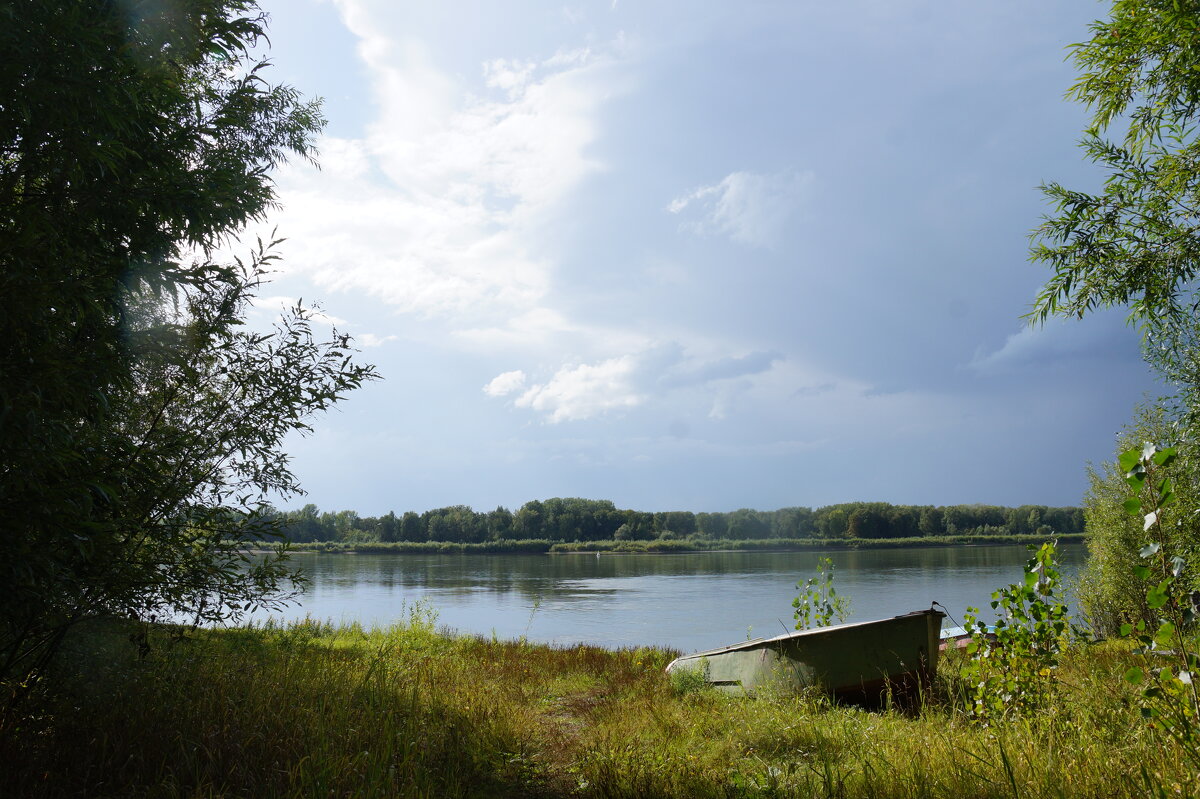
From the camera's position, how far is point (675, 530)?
10238cm

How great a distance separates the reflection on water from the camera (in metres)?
23.0

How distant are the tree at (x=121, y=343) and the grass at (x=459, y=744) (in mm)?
580

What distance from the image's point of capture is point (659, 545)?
91.7m

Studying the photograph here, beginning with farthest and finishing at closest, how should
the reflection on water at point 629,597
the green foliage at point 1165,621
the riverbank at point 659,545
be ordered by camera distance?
1. the riverbank at point 659,545
2. the reflection on water at point 629,597
3. the green foliage at point 1165,621

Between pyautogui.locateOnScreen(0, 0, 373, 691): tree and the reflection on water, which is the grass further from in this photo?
the reflection on water

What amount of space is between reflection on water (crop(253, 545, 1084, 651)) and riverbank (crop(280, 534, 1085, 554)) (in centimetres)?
2994

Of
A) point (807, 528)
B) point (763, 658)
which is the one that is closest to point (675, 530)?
point (807, 528)

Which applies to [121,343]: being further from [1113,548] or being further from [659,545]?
[659,545]

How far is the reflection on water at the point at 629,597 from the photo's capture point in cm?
2298

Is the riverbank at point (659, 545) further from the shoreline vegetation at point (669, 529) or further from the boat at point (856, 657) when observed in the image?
the boat at point (856, 657)

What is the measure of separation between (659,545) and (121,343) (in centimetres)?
9096

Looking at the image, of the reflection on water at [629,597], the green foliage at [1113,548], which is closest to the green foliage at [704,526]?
the reflection on water at [629,597]

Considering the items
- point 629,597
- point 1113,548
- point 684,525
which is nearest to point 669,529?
point 684,525

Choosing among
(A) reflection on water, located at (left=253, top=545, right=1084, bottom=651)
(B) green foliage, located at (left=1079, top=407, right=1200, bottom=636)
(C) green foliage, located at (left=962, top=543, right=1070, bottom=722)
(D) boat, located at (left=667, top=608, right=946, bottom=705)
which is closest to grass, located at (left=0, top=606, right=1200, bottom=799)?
(C) green foliage, located at (left=962, top=543, right=1070, bottom=722)
